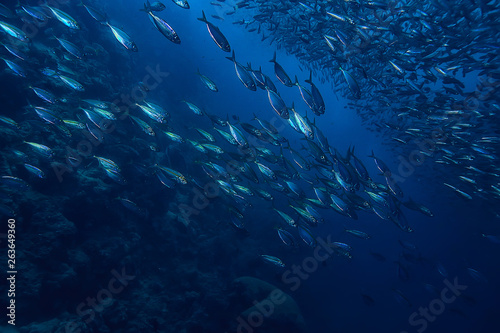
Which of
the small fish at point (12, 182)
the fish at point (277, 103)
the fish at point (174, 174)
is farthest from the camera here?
the fish at point (174, 174)

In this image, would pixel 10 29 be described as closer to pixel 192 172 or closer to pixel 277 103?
pixel 277 103

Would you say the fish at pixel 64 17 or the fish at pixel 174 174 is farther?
the fish at pixel 174 174

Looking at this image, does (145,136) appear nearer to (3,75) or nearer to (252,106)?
(3,75)

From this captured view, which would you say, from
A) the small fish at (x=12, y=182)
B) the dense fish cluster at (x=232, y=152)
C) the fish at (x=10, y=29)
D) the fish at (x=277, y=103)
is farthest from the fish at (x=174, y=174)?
the fish at (x=10, y=29)

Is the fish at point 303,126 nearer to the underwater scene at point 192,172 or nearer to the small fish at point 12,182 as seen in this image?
the underwater scene at point 192,172

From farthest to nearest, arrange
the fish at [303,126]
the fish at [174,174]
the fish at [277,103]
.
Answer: the fish at [174,174]
the fish at [303,126]
the fish at [277,103]

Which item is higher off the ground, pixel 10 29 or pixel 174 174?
pixel 10 29

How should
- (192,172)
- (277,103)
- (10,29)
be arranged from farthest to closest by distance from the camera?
(192,172) < (10,29) < (277,103)

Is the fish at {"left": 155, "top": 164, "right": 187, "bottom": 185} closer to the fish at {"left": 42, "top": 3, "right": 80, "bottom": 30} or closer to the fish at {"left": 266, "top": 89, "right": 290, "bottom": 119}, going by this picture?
the fish at {"left": 266, "top": 89, "right": 290, "bottom": 119}

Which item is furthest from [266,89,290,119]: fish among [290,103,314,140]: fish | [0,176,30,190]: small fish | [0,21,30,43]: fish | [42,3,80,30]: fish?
[0,176,30,190]: small fish

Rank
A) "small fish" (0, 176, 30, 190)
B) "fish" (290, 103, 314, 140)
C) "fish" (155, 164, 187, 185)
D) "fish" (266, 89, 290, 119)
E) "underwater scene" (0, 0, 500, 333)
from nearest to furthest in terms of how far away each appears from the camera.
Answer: "fish" (266, 89, 290, 119), "small fish" (0, 176, 30, 190), "fish" (290, 103, 314, 140), "underwater scene" (0, 0, 500, 333), "fish" (155, 164, 187, 185)

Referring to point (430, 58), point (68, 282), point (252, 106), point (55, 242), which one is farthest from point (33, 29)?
point (252, 106)

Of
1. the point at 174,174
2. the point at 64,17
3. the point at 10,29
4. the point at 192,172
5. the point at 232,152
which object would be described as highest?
the point at 64,17

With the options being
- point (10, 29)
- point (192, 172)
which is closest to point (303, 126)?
point (10, 29)
